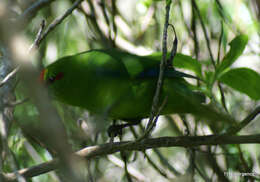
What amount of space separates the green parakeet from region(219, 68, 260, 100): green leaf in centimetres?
31

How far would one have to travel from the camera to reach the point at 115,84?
2.17 m

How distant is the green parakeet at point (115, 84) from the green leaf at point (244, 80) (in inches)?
12.4

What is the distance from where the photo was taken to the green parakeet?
2.12m

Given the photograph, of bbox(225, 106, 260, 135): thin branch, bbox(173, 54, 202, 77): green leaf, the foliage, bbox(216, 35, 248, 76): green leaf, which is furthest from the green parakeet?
bbox(225, 106, 260, 135): thin branch

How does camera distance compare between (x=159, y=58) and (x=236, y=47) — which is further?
(x=159, y=58)

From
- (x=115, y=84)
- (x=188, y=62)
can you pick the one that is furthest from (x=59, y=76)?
(x=188, y=62)

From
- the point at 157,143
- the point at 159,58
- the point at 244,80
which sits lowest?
the point at 157,143

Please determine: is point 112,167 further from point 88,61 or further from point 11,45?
point 11,45

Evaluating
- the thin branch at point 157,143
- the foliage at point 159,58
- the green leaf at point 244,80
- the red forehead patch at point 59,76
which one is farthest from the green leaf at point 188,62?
the red forehead patch at point 59,76

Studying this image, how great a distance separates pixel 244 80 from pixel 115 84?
804 millimetres

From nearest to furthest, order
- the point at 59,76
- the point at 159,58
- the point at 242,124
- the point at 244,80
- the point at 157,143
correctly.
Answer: the point at 242,124 < the point at 157,143 < the point at 244,80 < the point at 159,58 < the point at 59,76

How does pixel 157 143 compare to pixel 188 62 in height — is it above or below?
below

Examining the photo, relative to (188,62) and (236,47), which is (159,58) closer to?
(188,62)

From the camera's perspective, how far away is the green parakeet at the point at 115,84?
212 centimetres
